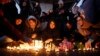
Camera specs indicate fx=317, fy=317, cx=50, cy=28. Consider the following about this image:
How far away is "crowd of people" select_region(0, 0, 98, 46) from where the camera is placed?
4.76 metres

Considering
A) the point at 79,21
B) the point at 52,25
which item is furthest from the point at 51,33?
the point at 79,21

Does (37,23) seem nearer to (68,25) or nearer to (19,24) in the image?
(19,24)

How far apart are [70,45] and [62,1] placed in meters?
0.82

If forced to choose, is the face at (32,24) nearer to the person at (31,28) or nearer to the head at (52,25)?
the person at (31,28)

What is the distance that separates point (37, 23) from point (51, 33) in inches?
11.2

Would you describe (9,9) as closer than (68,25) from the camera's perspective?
Yes

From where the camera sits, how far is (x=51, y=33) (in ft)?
16.2

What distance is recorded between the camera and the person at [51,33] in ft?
15.9

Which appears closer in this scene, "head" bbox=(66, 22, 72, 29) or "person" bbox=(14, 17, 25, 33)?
"person" bbox=(14, 17, 25, 33)

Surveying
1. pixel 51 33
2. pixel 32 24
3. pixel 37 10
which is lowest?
pixel 51 33

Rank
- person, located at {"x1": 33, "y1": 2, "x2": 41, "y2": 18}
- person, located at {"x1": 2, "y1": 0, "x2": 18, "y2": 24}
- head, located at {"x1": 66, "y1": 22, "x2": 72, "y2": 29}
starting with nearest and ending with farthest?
1. person, located at {"x1": 2, "y1": 0, "x2": 18, "y2": 24}
2. person, located at {"x1": 33, "y1": 2, "x2": 41, "y2": 18}
3. head, located at {"x1": 66, "y1": 22, "x2": 72, "y2": 29}

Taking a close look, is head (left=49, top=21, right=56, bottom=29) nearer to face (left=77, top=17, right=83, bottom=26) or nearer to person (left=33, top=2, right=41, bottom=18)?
person (left=33, top=2, right=41, bottom=18)

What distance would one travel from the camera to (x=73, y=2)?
5.33 meters

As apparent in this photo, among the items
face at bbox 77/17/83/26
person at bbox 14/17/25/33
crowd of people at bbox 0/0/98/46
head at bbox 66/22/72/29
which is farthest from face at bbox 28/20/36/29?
face at bbox 77/17/83/26
